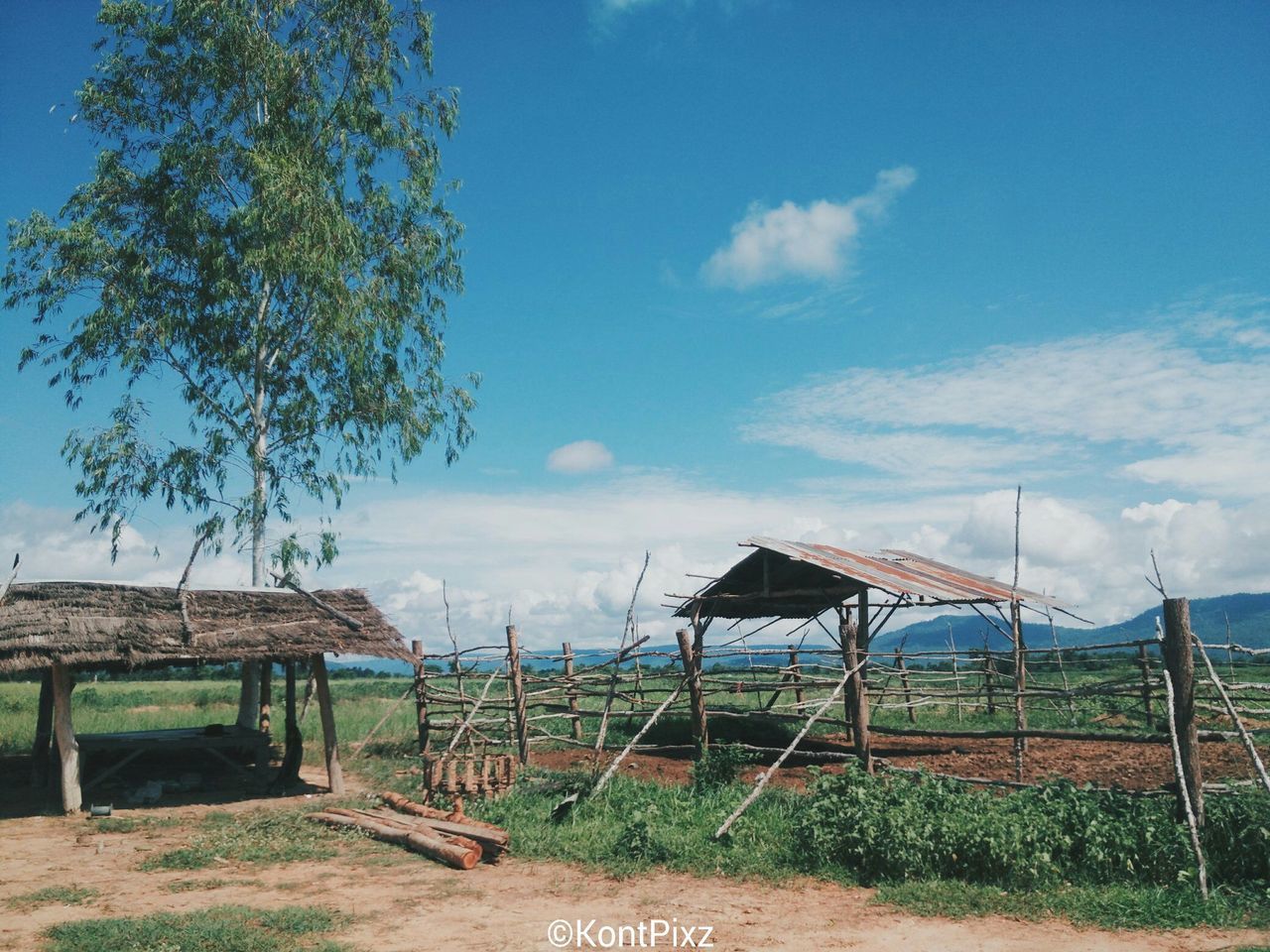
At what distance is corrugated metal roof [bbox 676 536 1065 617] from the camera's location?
12.6 meters

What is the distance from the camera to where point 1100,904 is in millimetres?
6543

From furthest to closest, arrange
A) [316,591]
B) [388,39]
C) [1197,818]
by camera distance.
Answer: [388,39] → [316,591] → [1197,818]

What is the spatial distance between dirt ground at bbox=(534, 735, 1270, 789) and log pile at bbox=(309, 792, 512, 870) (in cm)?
285

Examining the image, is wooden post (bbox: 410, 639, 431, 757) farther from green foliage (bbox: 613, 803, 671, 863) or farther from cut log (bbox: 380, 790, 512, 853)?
green foliage (bbox: 613, 803, 671, 863)

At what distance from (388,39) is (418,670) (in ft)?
42.0

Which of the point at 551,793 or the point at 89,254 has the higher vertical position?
the point at 89,254

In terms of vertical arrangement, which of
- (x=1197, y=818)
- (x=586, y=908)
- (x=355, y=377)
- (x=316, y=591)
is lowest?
(x=586, y=908)

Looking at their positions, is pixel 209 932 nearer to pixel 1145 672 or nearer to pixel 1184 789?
pixel 1184 789

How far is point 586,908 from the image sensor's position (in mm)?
7164

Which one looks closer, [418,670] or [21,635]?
A: [21,635]

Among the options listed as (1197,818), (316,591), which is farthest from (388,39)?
Answer: (1197,818)

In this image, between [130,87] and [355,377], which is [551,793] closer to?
[355,377]

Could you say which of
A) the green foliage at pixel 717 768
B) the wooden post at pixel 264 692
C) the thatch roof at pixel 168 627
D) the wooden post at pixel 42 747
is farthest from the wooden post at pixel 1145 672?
the wooden post at pixel 42 747

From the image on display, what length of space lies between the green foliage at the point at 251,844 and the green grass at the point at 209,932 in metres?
2.02
